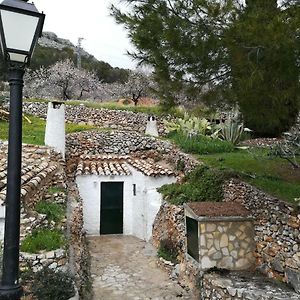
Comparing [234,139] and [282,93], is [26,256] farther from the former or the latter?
[234,139]

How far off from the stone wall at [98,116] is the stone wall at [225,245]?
14570 mm

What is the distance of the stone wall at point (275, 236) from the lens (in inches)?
259

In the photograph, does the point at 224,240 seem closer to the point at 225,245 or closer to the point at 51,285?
the point at 225,245

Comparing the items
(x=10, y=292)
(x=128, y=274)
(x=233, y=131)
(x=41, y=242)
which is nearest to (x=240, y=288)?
(x=41, y=242)

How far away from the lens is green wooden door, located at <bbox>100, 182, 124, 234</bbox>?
46.5ft

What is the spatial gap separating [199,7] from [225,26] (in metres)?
0.51

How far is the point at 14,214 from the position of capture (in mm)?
2953

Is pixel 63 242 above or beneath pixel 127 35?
beneath

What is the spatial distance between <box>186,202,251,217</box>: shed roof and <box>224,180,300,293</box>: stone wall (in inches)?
8.3

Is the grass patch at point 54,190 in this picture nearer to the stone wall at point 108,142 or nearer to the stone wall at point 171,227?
the stone wall at point 171,227

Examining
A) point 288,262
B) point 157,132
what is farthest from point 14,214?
point 157,132

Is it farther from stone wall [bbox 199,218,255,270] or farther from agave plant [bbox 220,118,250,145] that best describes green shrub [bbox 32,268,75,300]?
agave plant [bbox 220,118,250,145]

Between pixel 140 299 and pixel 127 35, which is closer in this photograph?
pixel 127 35

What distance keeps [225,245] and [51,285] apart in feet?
13.3
